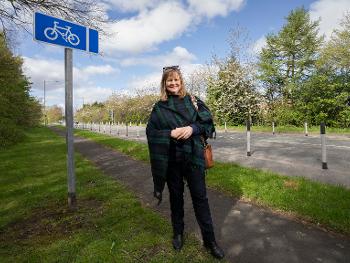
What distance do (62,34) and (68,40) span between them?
0.12m

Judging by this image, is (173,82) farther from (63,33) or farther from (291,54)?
(291,54)

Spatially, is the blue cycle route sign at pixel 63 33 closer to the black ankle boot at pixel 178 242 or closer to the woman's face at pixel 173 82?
the woman's face at pixel 173 82

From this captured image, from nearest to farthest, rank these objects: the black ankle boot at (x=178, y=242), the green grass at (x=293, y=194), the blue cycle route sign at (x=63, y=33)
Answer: the black ankle boot at (x=178, y=242) → the green grass at (x=293, y=194) → the blue cycle route sign at (x=63, y=33)

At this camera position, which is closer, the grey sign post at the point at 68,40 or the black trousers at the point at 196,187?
the black trousers at the point at 196,187

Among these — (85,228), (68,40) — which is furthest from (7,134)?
(85,228)

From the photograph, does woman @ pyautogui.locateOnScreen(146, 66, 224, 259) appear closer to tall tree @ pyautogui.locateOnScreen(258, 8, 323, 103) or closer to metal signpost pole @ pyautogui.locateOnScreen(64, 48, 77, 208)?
metal signpost pole @ pyautogui.locateOnScreen(64, 48, 77, 208)

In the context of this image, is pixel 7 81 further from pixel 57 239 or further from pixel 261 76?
pixel 261 76

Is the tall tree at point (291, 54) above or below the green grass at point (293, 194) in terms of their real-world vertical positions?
above

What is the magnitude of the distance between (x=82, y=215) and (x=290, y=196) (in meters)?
3.34

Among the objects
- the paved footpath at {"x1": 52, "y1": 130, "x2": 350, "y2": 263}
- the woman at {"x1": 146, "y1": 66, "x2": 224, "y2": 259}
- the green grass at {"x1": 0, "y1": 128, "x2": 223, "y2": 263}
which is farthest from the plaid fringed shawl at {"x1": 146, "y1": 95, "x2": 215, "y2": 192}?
the paved footpath at {"x1": 52, "y1": 130, "x2": 350, "y2": 263}

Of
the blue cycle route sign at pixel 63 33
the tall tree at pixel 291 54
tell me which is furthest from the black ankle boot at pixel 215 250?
the tall tree at pixel 291 54

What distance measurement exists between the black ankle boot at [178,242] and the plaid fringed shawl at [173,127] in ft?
2.10

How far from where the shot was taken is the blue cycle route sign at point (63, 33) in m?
4.59

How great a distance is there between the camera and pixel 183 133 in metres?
3.22
